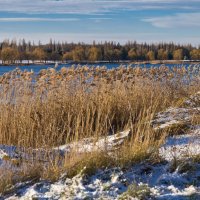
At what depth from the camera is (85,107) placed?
844 centimetres

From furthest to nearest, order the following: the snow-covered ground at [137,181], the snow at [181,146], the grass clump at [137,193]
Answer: the snow at [181,146], the snow-covered ground at [137,181], the grass clump at [137,193]

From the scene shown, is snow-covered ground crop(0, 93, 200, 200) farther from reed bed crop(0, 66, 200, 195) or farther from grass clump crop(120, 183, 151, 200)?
reed bed crop(0, 66, 200, 195)

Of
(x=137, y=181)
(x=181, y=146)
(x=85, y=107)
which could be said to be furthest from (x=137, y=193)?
(x=85, y=107)

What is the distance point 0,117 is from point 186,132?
3.24m

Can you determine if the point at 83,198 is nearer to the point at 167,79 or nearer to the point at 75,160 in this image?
the point at 75,160

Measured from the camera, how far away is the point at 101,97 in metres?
8.63

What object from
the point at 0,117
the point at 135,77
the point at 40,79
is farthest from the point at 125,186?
the point at 135,77

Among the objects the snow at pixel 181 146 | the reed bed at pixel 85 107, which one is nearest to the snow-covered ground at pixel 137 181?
the snow at pixel 181 146

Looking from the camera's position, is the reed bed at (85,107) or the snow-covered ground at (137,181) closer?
the snow-covered ground at (137,181)

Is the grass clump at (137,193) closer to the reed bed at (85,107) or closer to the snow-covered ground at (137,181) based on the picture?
the snow-covered ground at (137,181)

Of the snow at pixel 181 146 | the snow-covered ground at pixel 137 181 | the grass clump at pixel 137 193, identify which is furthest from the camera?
the snow at pixel 181 146

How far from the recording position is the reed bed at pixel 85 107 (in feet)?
17.5

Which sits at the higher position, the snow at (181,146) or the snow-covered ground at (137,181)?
the snow at (181,146)

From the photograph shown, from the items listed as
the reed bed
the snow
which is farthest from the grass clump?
the snow
